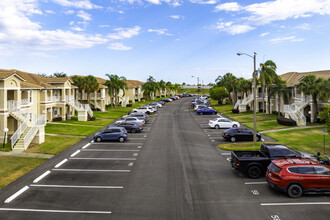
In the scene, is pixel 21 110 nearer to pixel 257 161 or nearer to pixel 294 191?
pixel 257 161

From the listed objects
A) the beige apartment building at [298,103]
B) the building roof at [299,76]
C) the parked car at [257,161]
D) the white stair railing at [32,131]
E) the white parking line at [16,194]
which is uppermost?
the building roof at [299,76]

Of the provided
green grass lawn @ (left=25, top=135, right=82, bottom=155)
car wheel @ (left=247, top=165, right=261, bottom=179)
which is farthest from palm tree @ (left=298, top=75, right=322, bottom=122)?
green grass lawn @ (left=25, top=135, right=82, bottom=155)

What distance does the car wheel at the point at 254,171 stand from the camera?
15227 mm

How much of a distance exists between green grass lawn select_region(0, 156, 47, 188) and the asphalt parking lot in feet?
2.17

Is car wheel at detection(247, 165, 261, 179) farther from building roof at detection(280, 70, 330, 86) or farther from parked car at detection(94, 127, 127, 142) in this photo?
building roof at detection(280, 70, 330, 86)

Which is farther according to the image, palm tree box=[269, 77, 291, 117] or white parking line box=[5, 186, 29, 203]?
palm tree box=[269, 77, 291, 117]

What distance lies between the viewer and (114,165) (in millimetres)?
18266

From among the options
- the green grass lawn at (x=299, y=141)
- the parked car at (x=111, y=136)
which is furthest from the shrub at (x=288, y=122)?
the parked car at (x=111, y=136)

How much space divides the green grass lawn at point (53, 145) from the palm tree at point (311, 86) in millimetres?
29632

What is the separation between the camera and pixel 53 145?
24.8 metres

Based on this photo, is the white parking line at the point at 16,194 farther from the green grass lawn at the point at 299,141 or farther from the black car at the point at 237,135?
the black car at the point at 237,135

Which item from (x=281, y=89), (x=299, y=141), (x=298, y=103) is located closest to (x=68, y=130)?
(x=299, y=141)

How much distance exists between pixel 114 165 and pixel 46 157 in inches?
245

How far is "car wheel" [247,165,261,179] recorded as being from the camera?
50.0ft
